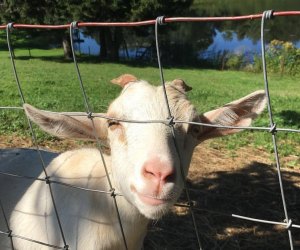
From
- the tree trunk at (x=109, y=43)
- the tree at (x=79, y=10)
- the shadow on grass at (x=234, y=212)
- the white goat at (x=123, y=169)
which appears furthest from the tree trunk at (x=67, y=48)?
the white goat at (x=123, y=169)

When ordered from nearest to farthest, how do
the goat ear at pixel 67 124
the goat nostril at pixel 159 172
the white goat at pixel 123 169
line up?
the goat nostril at pixel 159 172 < the white goat at pixel 123 169 < the goat ear at pixel 67 124

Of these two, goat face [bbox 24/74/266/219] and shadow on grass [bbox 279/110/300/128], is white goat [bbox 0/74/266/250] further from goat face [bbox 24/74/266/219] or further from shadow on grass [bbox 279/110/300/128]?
shadow on grass [bbox 279/110/300/128]

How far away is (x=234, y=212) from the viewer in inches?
212

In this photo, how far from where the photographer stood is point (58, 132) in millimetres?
3033

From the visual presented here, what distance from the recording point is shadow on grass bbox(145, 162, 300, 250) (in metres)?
4.85

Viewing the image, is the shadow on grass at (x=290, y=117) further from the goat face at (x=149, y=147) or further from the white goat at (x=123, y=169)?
the goat face at (x=149, y=147)

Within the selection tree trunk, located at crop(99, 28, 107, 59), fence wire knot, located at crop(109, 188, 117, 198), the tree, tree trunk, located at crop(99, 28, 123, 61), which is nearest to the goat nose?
fence wire knot, located at crop(109, 188, 117, 198)

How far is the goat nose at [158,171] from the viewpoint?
95.8 inches

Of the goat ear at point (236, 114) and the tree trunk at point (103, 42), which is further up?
the goat ear at point (236, 114)

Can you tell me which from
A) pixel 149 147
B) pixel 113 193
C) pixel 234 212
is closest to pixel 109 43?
pixel 234 212

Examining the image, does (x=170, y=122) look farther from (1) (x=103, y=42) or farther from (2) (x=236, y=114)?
(1) (x=103, y=42)

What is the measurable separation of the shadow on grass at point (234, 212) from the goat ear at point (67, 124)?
4.72 ft

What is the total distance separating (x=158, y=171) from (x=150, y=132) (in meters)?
0.30

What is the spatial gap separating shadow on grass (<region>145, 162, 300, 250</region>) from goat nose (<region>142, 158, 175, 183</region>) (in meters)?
1.77
